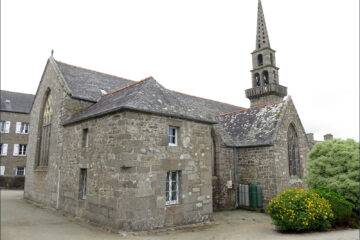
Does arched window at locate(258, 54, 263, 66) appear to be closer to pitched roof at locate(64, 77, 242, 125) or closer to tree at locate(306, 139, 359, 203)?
tree at locate(306, 139, 359, 203)

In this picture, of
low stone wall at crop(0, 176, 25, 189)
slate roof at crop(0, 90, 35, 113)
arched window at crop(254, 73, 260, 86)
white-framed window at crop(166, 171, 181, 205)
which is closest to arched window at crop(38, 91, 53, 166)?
white-framed window at crop(166, 171, 181, 205)

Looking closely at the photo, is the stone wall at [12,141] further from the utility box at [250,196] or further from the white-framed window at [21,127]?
the utility box at [250,196]

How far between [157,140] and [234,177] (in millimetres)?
Answer: 8373

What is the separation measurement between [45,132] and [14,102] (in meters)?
19.2

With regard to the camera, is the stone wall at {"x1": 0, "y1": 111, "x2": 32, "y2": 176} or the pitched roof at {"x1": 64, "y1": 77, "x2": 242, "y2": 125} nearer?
the pitched roof at {"x1": 64, "y1": 77, "x2": 242, "y2": 125}

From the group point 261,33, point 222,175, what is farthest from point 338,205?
point 261,33

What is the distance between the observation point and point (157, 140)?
10.0m

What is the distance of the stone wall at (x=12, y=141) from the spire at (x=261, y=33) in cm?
2872

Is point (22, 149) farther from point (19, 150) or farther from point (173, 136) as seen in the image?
point (173, 136)

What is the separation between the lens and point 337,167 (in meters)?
11.5

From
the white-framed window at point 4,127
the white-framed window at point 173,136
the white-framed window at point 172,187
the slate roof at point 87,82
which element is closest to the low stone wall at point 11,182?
the white-framed window at point 4,127

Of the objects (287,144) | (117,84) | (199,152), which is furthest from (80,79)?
(287,144)

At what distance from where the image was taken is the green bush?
10.3 metres

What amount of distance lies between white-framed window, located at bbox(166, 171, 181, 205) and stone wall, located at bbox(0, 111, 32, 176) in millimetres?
27021
